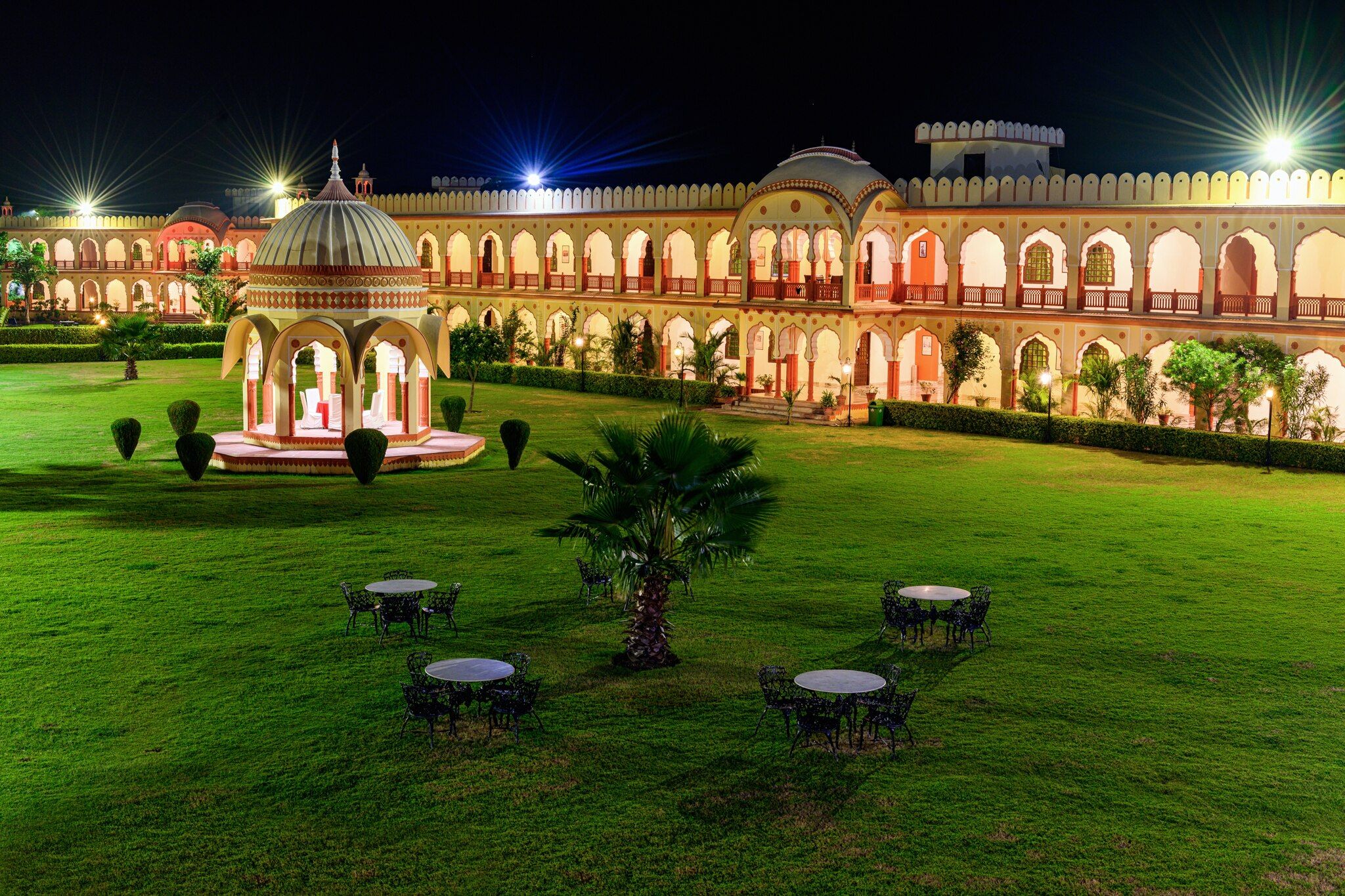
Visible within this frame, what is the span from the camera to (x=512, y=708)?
45.0 ft

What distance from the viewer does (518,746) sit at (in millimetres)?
13445

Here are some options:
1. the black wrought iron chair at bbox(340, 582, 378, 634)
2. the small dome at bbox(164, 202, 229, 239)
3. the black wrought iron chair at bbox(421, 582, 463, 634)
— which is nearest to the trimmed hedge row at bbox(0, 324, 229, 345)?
the small dome at bbox(164, 202, 229, 239)

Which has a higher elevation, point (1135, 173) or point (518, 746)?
point (1135, 173)

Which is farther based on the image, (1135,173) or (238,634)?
(1135,173)

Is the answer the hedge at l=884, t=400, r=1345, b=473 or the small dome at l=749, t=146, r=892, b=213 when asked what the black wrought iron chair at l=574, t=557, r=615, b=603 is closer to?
the hedge at l=884, t=400, r=1345, b=473

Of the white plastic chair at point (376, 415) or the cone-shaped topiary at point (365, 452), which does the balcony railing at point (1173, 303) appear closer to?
the white plastic chair at point (376, 415)

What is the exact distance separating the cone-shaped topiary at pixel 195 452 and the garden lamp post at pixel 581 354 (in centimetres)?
1756

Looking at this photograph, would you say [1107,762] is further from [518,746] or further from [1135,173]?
[1135,173]

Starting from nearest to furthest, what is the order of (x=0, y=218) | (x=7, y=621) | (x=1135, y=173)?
(x=7, y=621)
(x=1135, y=173)
(x=0, y=218)

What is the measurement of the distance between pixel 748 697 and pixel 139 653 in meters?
6.93

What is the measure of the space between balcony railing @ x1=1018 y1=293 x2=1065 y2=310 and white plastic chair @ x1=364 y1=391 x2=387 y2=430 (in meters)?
16.3

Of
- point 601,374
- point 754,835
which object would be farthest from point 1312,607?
point 601,374

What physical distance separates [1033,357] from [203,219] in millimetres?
43809

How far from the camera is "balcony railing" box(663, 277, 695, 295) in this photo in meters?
43.6
